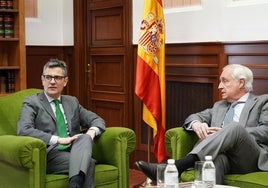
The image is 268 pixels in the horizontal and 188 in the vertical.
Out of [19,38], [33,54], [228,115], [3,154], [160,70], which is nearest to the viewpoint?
[3,154]

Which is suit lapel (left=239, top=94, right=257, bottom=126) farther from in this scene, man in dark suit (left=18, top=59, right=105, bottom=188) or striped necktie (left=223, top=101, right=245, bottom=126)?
man in dark suit (left=18, top=59, right=105, bottom=188)

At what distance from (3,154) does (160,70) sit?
167 cm

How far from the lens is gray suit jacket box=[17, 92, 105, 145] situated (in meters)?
3.64

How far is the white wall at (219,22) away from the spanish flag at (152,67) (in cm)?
36

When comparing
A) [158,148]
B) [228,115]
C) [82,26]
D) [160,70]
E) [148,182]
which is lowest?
[148,182]

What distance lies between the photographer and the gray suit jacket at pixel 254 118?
361 cm

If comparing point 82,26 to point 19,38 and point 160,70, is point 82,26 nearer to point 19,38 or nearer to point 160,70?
point 19,38

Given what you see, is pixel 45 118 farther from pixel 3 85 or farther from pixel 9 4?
pixel 9 4

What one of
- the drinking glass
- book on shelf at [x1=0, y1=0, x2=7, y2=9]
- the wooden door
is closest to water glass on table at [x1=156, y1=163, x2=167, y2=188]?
the drinking glass

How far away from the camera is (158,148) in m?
4.66

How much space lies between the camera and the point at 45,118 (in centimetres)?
374

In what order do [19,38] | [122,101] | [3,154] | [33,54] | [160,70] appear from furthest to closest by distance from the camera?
[33,54] < [122,101] < [19,38] < [160,70] < [3,154]

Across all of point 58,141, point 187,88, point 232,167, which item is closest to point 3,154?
point 58,141

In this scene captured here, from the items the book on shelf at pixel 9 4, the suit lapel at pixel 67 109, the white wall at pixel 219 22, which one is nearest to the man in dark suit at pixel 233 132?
the white wall at pixel 219 22
